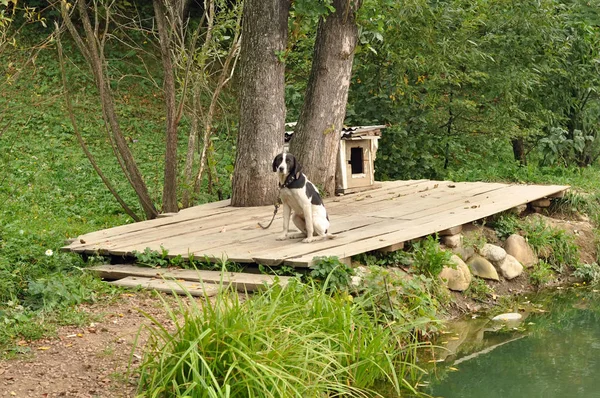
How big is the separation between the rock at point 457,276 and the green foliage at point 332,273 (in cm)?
160

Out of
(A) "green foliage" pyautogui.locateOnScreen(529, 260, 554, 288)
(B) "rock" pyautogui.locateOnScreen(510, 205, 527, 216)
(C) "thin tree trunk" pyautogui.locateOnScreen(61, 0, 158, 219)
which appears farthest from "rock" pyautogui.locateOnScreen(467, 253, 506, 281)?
(C) "thin tree trunk" pyautogui.locateOnScreen(61, 0, 158, 219)

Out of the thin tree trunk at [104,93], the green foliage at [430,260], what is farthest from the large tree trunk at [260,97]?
the green foliage at [430,260]

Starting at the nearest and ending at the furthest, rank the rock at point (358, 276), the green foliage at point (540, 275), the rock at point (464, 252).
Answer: the rock at point (358, 276) < the rock at point (464, 252) < the green foliage at point (540, 275)

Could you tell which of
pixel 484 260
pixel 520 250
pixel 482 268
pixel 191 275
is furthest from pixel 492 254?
pixel 191 275

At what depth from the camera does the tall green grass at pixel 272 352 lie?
4930 mm

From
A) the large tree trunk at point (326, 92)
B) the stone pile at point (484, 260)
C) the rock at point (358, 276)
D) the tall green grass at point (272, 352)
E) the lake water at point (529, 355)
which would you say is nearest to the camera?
the tall green grass at point (272, 352)

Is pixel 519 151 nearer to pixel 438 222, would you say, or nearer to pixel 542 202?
pixel 542 202

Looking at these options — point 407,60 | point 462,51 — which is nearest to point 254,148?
point 407,60

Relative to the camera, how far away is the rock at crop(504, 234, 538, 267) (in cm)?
969

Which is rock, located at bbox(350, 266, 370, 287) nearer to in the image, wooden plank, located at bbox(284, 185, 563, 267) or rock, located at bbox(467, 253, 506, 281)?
wooden plank, located at bbox(284, 185, 563, 267)

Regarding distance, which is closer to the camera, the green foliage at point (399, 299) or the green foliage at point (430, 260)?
the green foliage at point (399, 299)

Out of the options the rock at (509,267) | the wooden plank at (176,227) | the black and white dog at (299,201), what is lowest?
the rock at (509,267)

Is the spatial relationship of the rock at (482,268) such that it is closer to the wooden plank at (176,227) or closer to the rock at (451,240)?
the rock at (451,240)

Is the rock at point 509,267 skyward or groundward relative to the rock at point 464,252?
groundward
